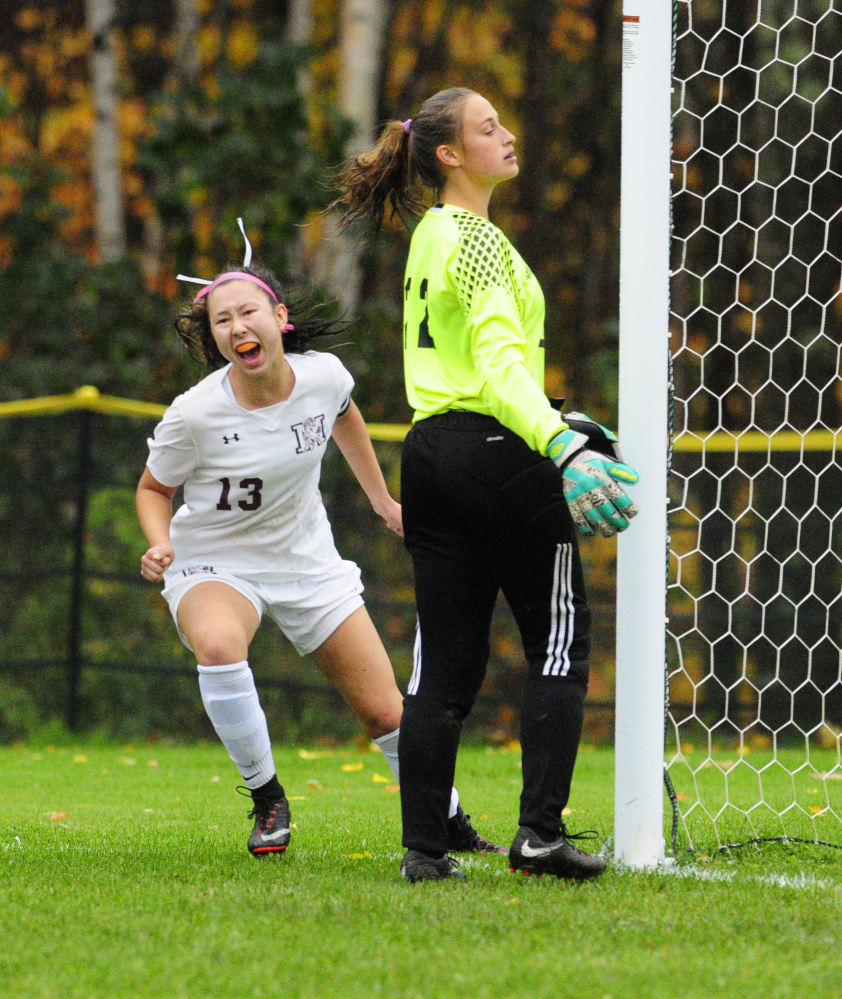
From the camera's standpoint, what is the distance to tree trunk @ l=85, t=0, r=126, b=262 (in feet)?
43.2

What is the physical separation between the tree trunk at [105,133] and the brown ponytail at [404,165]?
9.47 m

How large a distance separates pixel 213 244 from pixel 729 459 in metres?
5.73

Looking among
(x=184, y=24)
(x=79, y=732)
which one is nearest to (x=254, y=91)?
(x=184, y=24)

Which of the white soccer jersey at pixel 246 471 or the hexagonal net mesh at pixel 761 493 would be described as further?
the hexagonal net mesh at pixel 761 493

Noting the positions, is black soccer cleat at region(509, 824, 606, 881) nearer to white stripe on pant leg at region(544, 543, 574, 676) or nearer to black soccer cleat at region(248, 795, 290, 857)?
white stripe on pant leg at region(544, 543, 574, 676)

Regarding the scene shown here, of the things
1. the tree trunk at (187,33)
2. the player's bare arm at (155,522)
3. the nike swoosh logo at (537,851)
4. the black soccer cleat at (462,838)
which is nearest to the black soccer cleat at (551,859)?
the nike swoosh logo at (537,851)

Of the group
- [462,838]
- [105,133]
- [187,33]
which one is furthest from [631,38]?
[187,33]

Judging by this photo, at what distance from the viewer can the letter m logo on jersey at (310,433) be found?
14.5 feet

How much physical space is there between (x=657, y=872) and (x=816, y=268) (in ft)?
Result: 27.3

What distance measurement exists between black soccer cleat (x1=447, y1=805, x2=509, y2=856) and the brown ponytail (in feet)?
6.12

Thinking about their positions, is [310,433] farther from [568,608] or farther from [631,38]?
[631,38]

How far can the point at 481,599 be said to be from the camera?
3.58m

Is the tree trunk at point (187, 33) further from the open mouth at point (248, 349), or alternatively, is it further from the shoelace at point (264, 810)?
the shoelace at point (264, 810)

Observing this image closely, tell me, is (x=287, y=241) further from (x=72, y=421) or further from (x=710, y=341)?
(x=710, y=341)
